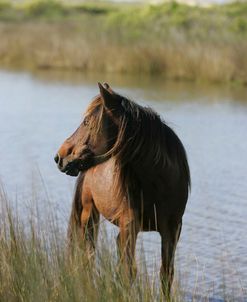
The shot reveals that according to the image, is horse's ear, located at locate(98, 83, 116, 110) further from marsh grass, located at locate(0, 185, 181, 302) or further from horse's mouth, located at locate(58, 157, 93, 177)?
marsh grass, located at locate(0, 185, 181, 302)

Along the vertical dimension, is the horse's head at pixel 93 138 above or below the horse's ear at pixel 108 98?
below

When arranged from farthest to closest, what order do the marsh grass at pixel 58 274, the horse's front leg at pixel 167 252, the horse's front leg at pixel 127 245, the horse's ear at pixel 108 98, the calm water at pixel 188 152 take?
the calm water at pixel 188 152 < the horse's front leg at pixel 167 252 < the horse's ear at pixel 108 98 < the horse's front leg at pixel 127 245 < the marsh grass at pixel 58 274

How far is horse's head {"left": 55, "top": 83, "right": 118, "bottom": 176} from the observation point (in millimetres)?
5137

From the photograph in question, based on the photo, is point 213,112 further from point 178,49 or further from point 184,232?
point 184,232

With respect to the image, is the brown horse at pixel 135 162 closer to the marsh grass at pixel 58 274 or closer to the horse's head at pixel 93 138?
the horse's head at pixel 93 138

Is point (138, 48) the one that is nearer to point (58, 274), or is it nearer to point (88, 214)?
point (88, 214)

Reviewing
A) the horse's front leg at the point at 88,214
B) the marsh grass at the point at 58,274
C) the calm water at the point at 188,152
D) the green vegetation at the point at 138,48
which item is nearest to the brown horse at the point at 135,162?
the calm water at the point at 188,152

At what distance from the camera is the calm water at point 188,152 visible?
6.59m

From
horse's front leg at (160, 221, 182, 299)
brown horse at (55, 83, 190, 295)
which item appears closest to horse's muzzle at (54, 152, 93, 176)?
brown horse at (55, 83, 190, 295)

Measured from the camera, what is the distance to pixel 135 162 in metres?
5.20

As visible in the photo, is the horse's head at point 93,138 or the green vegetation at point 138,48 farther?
the green vegetation at point 138,48

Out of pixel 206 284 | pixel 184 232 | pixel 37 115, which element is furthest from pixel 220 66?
pixel 206 284

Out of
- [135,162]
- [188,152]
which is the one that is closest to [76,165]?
[135,162]

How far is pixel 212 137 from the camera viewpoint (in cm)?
1363
